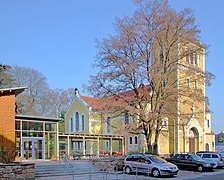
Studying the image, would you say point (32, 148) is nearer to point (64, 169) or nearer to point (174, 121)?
point (64, 169)

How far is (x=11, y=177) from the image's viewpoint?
21.5 meters

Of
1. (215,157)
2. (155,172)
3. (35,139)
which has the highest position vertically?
(35,139)

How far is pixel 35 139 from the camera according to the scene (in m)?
37.0

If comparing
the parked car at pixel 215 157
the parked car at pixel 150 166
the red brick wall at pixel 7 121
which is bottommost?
the parked car at pixel 215 157

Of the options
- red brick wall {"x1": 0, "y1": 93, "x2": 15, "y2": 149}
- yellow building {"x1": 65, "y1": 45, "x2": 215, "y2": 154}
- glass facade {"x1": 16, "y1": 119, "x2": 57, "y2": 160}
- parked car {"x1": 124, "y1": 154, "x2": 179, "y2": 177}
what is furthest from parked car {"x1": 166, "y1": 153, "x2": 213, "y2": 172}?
red brick wall {"x1": 0, "y1": 93, "x2": 15, "y2": 149}

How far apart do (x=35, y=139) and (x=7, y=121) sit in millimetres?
5528

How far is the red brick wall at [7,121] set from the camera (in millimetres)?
31562

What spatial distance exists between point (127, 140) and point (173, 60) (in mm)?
21129

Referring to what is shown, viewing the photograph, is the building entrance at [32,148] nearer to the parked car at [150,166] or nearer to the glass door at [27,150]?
the glass door at [27,150]

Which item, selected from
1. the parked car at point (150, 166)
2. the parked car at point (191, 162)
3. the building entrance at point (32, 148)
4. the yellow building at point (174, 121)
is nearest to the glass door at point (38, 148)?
the building entrance at point (32, 148)

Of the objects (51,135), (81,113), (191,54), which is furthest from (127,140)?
(191,54)

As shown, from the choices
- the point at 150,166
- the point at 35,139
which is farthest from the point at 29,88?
the point at 150,166

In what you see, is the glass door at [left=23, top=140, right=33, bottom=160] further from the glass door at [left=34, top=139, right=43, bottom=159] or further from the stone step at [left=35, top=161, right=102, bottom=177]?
the stone step at [left=35, top=161, right=102, bottom=177]

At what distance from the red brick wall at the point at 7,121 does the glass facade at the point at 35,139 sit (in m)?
3.11
